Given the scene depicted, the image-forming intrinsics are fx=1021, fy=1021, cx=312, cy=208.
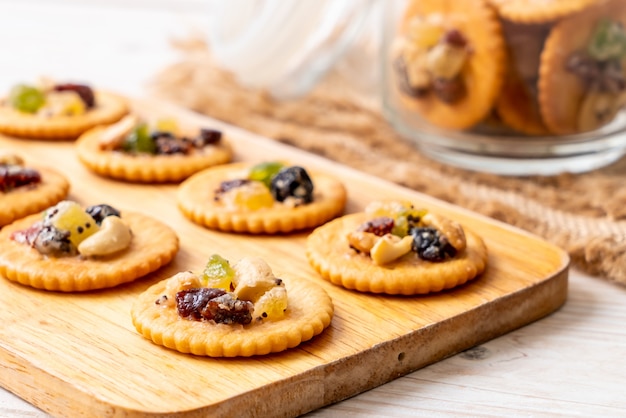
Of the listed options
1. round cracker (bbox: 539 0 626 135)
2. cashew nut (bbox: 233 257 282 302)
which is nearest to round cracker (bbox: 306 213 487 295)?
cashew nut (bbox: 233 257 282 302)

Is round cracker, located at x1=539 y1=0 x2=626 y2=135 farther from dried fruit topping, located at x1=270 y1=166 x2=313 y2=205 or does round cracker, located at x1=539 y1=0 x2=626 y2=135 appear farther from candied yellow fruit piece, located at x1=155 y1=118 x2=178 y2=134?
candied yellow fruit piece, located at x1=155 y1=118 x2=178 y2=134

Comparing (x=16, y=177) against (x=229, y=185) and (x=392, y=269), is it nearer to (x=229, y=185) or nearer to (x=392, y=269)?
(x=229, y=185)

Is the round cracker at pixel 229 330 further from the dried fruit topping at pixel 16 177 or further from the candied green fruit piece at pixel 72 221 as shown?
the dried fruit topping at pixel 16 177

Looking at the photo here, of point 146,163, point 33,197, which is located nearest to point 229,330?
point 33,197

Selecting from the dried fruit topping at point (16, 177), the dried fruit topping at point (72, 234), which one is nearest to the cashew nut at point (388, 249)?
the dried fruit topping at point (72, 234)

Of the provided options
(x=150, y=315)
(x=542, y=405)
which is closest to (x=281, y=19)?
(x=150, y=315)
